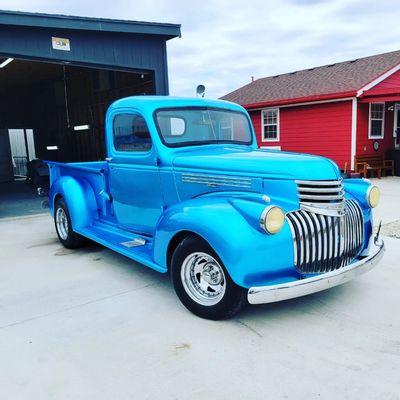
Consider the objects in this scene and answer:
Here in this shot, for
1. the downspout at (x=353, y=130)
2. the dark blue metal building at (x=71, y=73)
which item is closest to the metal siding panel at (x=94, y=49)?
the dark blue metal building at (x=71, y=73)

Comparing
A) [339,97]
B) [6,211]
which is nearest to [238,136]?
[6,211]

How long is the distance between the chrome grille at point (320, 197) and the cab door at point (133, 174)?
149 cm

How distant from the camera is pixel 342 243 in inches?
130

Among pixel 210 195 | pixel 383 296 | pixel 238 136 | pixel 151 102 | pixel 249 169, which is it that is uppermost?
pixel 151 102

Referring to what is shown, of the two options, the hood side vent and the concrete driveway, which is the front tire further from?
the hood side vent

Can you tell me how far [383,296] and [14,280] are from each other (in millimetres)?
3812

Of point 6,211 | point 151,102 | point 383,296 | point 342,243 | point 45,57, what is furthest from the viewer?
point 6,211

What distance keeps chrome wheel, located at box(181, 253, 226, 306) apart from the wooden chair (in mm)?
11459

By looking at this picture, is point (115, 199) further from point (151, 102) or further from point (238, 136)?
point (238, 136)

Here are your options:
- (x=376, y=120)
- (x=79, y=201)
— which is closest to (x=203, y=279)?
(x=79, y=201)

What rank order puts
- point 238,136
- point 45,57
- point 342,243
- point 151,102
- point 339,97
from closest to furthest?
point 342,243 → point 151,102 → point 238,136 → point 45,57 → point 339,97

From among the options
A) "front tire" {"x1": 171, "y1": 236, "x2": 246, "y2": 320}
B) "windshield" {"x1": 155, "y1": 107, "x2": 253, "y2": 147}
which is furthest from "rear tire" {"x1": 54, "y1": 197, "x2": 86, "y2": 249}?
"front tire" {"x1": 171, "y1": 236, "x2": 246, "y2": 320}

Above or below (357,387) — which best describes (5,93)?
above

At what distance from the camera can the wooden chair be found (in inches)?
532
